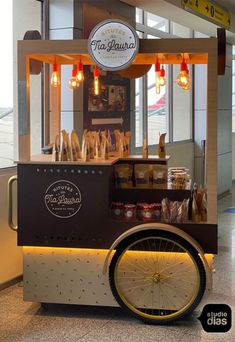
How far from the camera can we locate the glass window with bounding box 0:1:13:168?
5445 mm

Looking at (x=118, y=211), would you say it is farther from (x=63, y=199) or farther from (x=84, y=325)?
(x=84, y=325)

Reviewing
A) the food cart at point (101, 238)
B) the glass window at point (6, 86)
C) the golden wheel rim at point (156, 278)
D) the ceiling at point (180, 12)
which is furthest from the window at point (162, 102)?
the golden wheel rim at point (156, 278)

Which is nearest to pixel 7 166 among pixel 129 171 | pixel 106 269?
pixel 129 171

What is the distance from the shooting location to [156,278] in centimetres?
442

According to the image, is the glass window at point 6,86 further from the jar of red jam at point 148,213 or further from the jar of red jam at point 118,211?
the jar of red jam at point 148,213

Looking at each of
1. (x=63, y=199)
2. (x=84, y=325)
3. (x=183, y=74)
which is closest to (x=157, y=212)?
(x=63, y=199)

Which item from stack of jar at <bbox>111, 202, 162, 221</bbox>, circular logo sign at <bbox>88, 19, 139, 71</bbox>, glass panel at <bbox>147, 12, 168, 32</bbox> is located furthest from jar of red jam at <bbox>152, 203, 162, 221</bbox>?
glass panel at <bbox>147, 12, 168, 32</bbox>

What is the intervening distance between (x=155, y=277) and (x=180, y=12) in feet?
15.1

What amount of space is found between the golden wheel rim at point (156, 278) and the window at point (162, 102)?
3910 millimetres

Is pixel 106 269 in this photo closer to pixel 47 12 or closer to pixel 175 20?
pixel 47 12

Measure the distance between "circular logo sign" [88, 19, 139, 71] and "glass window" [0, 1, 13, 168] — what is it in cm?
142

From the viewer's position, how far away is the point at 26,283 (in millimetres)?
4594

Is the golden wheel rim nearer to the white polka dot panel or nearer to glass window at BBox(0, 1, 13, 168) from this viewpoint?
the white polka dot panel

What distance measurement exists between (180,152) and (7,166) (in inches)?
199
